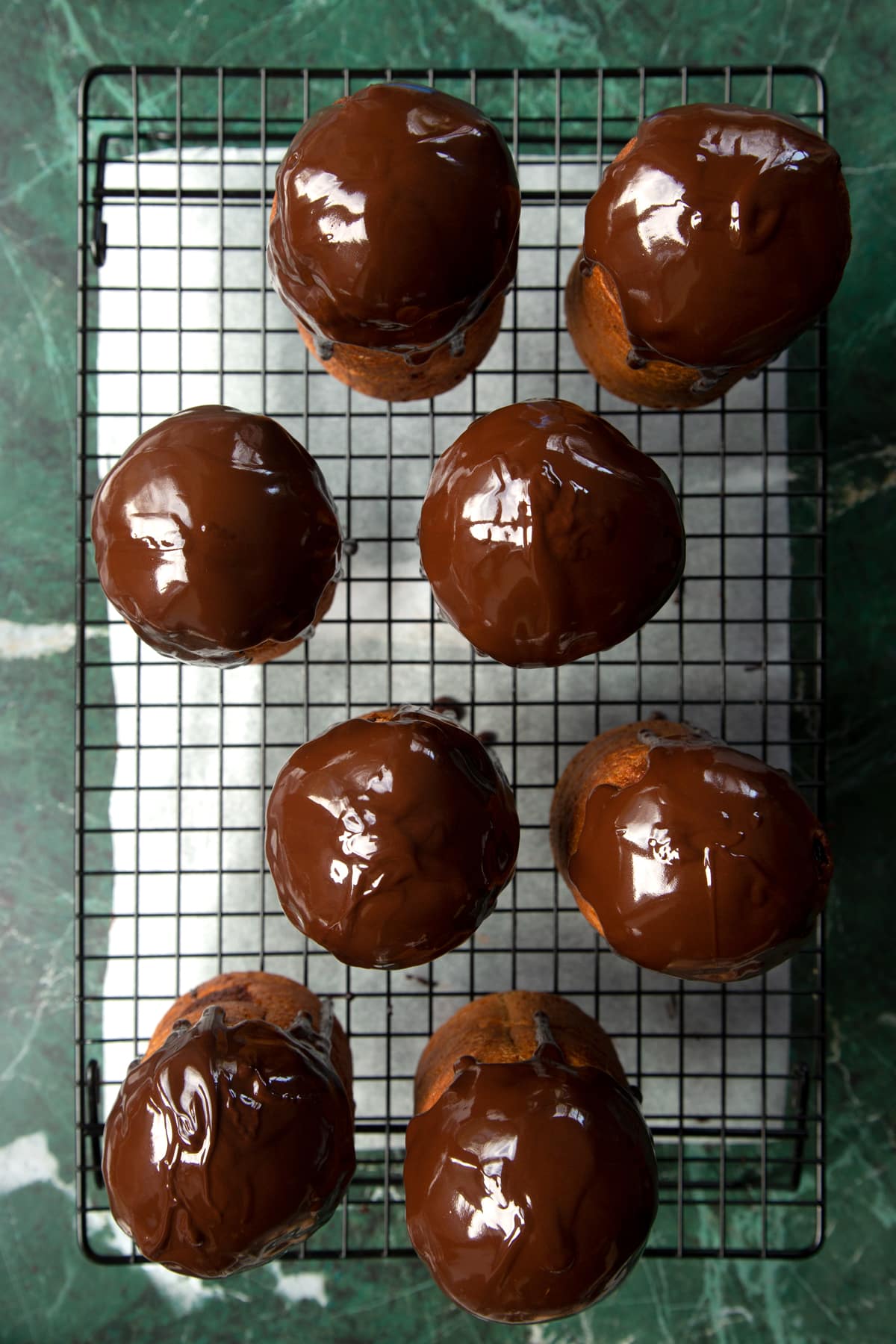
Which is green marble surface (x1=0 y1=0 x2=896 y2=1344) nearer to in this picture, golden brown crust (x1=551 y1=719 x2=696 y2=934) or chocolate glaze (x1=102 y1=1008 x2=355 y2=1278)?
golden brown crust (x1=551 y1=719 x2=696 y2=934)

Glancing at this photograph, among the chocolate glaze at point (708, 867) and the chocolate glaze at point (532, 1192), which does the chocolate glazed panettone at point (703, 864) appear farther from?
the chocolate glaze at point (532, 1192)

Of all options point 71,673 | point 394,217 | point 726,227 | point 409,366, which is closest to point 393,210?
point 394,217

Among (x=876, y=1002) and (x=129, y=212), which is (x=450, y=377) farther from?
(x=876, y=1002)

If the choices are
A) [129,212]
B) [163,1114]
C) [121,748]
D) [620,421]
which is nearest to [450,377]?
[620,421]

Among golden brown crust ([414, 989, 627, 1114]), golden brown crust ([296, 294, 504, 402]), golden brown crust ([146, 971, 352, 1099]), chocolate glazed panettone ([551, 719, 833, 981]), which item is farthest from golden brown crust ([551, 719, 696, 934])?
golden brown crust ([296, 294, 504, 402])

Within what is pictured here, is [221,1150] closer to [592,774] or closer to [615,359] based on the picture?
[592,774]

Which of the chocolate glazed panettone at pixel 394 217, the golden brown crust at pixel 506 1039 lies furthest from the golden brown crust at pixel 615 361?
the golden brown crust at pixel 506 1039
